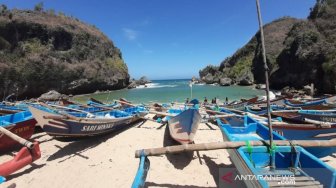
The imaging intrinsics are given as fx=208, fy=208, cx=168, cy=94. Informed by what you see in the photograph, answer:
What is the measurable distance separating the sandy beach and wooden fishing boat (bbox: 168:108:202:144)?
600 mm

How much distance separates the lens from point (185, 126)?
719 cm

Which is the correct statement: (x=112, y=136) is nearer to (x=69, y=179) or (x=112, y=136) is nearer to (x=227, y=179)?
(x=69, y=179)

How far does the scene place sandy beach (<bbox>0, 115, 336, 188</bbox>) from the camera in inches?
212

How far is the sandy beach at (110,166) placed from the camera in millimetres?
5375

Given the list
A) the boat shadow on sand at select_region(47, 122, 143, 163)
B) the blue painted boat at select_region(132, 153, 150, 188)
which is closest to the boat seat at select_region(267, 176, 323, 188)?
the blue painted boat at select_region(132, 153, 150, 188)

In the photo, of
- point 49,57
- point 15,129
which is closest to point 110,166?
point 15,129

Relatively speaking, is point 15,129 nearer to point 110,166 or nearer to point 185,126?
point 110,166

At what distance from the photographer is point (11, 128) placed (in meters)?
7.57

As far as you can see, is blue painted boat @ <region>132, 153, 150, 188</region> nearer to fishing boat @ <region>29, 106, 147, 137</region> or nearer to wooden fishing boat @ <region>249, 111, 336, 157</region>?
fishing boat @ <region>29, 106, 147, 137</region>

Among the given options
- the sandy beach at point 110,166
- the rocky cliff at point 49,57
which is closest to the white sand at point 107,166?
the sandy beach at point 110,166

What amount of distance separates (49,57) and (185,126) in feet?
139

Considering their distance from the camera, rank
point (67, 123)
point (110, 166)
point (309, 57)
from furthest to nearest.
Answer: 1. point (309, 57)
2. point (67, 123)
3. point (110, 166)

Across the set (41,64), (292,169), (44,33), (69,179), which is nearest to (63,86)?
(41,64)

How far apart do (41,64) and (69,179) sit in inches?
1564
